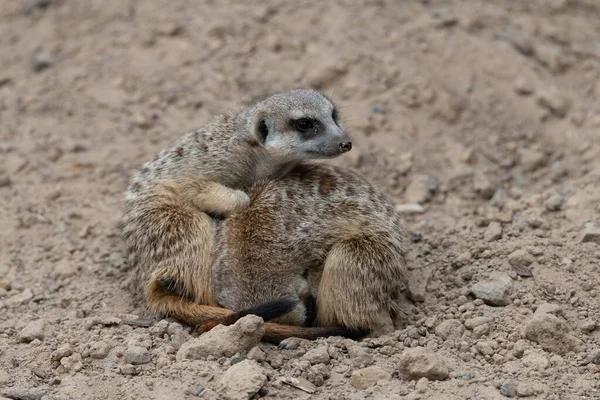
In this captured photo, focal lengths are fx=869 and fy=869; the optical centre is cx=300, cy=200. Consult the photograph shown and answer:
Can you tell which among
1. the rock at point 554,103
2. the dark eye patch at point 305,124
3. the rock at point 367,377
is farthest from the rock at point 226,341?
the rock at point 554,103

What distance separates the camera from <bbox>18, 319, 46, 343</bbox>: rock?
11.0ft

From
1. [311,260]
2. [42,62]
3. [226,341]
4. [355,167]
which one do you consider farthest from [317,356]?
[42,62]

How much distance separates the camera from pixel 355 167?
15.8ft

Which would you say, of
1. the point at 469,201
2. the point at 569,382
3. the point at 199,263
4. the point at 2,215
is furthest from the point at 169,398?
the point at 469,201

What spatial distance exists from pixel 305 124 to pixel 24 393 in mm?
1572

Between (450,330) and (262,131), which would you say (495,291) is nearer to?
(450,330)

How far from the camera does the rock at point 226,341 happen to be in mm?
3115

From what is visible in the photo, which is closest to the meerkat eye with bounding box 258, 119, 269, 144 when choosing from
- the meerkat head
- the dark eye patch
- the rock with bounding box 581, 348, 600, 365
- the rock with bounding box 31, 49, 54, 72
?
the meerkat head

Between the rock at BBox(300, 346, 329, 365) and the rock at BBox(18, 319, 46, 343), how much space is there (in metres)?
1.04

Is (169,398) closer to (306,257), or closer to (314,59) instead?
(306,257)

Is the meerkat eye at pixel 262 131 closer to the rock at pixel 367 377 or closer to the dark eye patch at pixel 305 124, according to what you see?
the dark eye patch at pixel 305 124

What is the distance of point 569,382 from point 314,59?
2.97 meters

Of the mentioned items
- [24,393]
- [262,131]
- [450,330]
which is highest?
[262,131]

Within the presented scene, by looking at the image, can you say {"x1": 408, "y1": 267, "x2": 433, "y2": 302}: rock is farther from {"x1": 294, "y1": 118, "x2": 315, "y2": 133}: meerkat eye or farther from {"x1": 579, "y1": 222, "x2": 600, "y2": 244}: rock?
{"x1": 294, "y1": 118, "x2": 315, "y2": 133}: meerkat eye
